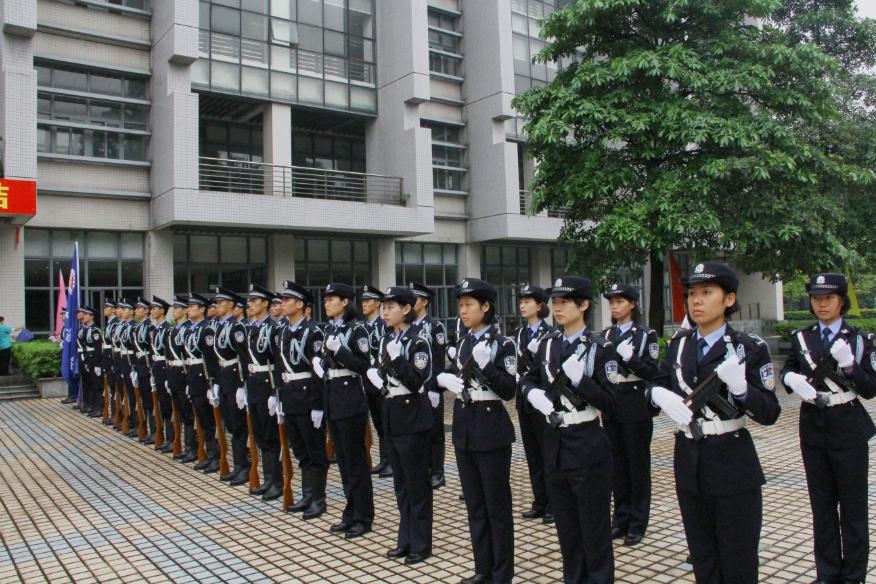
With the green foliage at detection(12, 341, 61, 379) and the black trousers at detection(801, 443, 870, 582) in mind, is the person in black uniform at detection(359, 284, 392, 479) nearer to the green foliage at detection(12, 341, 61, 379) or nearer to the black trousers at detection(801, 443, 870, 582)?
the black trousers at detection(801, 443, 870, 582)

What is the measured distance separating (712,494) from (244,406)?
5187 millimetres

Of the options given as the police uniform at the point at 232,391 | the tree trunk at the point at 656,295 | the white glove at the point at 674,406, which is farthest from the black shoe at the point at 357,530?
the tree trunk at the point at 656,295

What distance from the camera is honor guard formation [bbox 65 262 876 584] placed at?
386 cm

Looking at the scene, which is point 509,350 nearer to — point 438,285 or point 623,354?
point 623,354

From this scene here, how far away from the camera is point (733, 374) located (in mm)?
3602

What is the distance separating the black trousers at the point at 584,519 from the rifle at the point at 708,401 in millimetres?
732

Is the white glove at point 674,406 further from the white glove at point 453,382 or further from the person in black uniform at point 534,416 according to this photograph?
the person in black uniform at point 534,416

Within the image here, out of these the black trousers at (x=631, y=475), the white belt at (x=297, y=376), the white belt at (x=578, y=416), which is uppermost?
the white belt at (x=297, y=376)

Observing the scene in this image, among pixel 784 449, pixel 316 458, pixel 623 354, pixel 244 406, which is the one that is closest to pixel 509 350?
pixel 623 354

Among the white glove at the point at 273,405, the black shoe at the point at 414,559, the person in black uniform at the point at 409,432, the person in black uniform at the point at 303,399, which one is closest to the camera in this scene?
the black shoe at the point at 414,559

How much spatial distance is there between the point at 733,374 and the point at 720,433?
0.43m

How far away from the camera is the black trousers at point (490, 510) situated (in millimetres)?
4844

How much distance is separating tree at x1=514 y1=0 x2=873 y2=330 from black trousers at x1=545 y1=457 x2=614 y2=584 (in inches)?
375

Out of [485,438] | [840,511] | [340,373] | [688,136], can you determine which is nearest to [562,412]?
[485,438]
